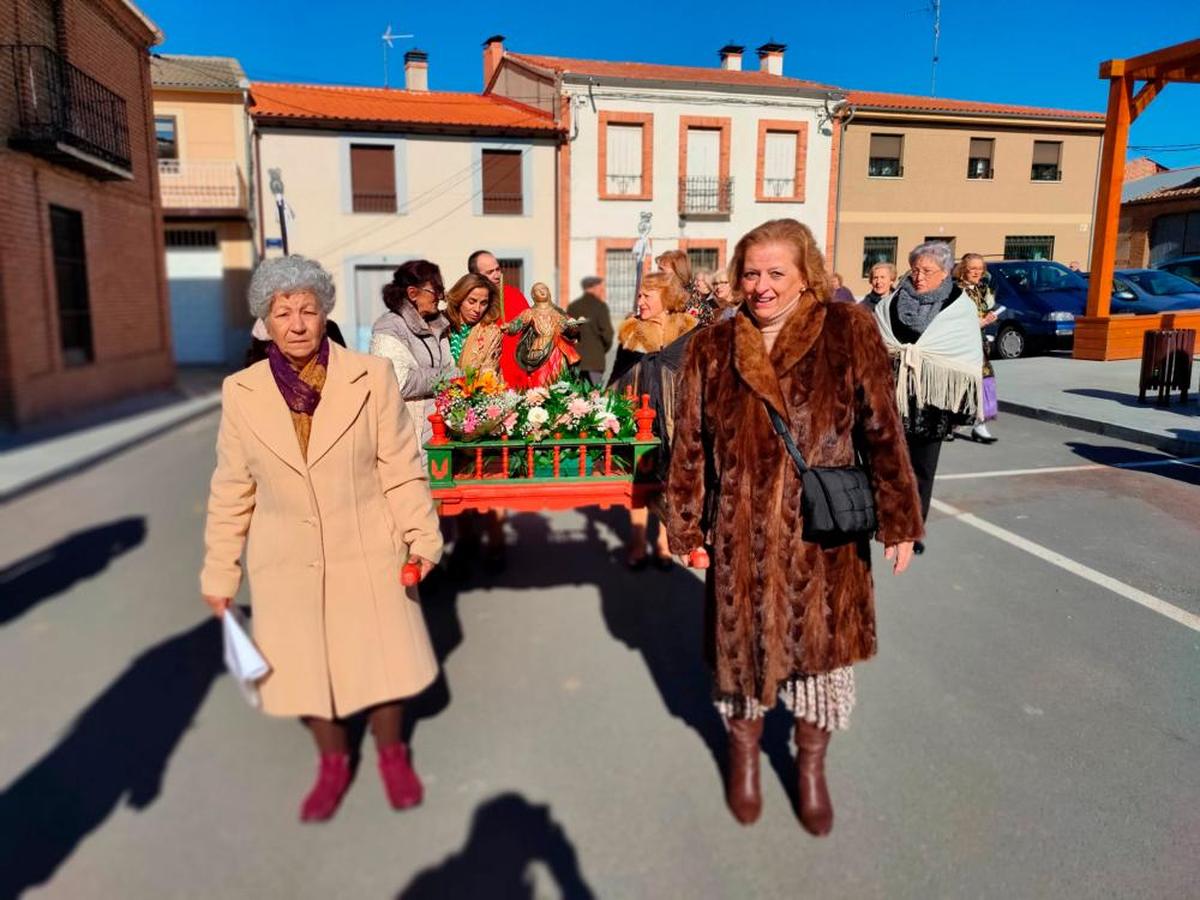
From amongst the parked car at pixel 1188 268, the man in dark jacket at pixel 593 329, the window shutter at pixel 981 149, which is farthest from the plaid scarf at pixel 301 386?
the window shutter at pixel 981 149

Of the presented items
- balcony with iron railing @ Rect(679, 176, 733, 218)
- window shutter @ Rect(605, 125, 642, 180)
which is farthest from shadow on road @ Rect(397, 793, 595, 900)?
balcony with iron railing @ Rect(679, 176, 733, 218)

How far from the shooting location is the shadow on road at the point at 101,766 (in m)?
2.64

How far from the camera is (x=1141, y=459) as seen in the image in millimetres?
7969

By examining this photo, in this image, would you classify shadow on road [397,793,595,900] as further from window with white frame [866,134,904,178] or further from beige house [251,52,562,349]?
window with white frame [866,134,904,178]

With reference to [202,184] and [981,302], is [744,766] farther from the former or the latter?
[202,184]

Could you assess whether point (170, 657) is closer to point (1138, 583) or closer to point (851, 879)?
point (851, 879)

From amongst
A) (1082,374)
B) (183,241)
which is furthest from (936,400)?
(183,241)

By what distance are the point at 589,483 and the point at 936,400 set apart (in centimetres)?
231

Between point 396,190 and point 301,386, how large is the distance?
76.3ft

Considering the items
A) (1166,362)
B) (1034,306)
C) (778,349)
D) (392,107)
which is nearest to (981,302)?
(1166,362)

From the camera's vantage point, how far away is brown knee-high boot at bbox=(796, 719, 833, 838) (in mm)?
2730

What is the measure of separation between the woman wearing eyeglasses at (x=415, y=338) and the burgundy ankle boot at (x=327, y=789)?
5.91 feet

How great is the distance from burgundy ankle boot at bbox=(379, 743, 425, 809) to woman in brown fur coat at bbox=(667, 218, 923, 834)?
1.10 meters

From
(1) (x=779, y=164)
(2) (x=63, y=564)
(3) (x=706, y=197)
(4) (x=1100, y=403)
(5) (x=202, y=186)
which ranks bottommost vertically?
(2) (x=63, y=564)
